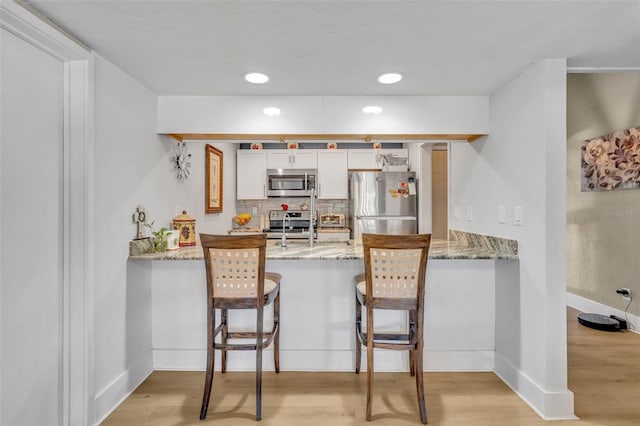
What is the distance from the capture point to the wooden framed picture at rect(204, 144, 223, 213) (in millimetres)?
3600

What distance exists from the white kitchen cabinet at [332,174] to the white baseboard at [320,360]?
2.63 metres

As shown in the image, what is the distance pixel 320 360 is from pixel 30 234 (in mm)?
1911

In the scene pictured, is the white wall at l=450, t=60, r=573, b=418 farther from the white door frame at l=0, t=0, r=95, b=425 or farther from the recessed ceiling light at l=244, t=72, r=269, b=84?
the white door frame at l=0, t=0, r=95, b=425

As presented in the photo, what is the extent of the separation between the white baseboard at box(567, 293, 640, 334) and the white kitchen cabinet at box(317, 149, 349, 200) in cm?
301

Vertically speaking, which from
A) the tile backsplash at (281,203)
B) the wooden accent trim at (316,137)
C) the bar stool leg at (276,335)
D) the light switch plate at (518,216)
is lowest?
the bar stool leg at (276,335)

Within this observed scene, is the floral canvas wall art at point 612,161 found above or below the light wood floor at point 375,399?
above

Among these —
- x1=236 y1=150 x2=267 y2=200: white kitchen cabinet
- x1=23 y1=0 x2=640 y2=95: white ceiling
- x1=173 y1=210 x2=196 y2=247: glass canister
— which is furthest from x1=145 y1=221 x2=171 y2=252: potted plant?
x1=236 y1=150 x2=267 y2=200: white kitchen cabinet

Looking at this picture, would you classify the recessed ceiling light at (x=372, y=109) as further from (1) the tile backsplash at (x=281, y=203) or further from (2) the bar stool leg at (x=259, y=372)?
(1) the tile backsplash at (x=281, y=203)

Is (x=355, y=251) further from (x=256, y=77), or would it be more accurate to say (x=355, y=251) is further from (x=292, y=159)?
(x=292, y=159)

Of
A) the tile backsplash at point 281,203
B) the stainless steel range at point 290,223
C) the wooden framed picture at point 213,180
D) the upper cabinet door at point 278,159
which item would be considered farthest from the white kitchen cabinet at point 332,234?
the wooden framed picture at point 213,180

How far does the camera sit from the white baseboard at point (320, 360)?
250cm

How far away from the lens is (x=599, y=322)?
3238 mm

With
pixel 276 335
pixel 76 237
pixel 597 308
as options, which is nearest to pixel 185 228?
pixel 76 237

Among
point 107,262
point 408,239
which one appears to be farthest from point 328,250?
point 107,262
